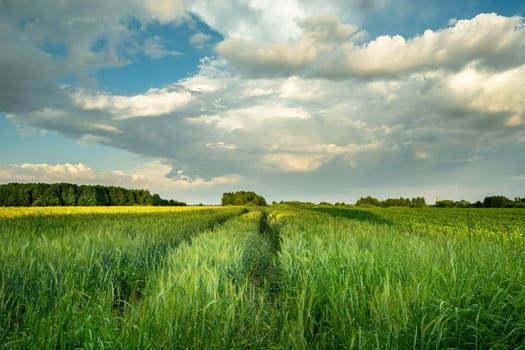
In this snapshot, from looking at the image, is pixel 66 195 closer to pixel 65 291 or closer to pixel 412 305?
pixel 65 291

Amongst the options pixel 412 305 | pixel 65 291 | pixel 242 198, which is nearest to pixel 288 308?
pixel 412 305

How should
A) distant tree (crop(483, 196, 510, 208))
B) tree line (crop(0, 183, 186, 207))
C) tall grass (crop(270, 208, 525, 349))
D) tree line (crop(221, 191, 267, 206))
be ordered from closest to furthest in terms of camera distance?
tall grass (crop(270, 208, 525, 349)) → tree line (crop(0, 183, 186, 207)) → distant tree (crop(483, 196, 510, 208)) → tree line (crop(221, 191, 267, 206))

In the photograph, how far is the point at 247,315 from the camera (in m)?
3.33

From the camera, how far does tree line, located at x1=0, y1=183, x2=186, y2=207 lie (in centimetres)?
5512

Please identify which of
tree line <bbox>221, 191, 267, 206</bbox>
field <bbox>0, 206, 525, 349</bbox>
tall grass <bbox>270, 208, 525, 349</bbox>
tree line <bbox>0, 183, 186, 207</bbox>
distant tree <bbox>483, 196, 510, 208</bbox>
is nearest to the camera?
field <bbox>0, 206, 525, 349</bbox>

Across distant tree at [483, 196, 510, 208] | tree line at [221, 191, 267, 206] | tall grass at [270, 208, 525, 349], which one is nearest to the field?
tall grass at [270, 208, 525, 349]

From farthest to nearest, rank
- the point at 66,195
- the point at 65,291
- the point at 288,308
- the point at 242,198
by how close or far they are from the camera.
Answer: the point at 242,198
the point at 66,195
the point at 65,291
the point at 288,308

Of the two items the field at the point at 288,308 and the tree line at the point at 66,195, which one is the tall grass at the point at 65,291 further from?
the tree line at the point at 66,195

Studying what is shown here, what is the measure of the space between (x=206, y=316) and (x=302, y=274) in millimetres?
2091

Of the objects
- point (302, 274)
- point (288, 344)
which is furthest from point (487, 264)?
point (288, 344)

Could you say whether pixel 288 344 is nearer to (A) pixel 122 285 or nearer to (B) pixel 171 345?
(B) pixel 171 345

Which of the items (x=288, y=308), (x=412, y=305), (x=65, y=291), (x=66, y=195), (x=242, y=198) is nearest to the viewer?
(x=412, y=305)

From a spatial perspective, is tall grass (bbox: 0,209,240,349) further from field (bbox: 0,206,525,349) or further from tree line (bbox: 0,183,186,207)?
tree line (bbox: 0,183,186,207)

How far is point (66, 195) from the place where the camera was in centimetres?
6197
